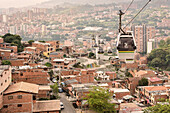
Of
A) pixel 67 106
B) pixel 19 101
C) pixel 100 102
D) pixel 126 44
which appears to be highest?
pixel 126 44

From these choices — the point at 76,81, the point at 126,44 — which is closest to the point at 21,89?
the point at 76,81

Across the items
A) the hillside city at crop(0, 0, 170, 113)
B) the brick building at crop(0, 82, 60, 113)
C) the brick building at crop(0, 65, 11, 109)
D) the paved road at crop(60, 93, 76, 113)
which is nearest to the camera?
the brick building at crop(0, 65, 11, 109)

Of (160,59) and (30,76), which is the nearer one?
(30,76)

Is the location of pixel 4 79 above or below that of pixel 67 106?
above

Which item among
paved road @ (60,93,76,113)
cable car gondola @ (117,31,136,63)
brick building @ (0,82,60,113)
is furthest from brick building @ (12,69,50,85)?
cable car gondola @ (117,31,136,63)

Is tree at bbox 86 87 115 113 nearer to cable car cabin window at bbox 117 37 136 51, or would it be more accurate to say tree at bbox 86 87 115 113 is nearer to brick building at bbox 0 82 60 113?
brick building at bbox 0 82 60 113

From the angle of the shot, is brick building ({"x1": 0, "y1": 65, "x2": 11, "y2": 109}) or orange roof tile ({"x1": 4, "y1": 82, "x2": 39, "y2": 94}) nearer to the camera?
brick building ({"x1": 0, "y1": 65, "x2": 11, "y2": 109})

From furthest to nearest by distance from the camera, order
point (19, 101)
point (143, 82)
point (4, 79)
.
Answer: point (143, 82) → point (4, 79) → point (19, 101)

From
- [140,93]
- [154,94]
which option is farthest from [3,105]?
[140,93]

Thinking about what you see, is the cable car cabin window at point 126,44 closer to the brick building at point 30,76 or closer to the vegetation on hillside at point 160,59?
the brick building at point 30,76

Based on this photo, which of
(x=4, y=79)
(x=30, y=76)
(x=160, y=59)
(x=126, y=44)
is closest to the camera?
(x=126, y=44)

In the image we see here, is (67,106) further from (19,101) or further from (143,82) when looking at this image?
(143,82)
